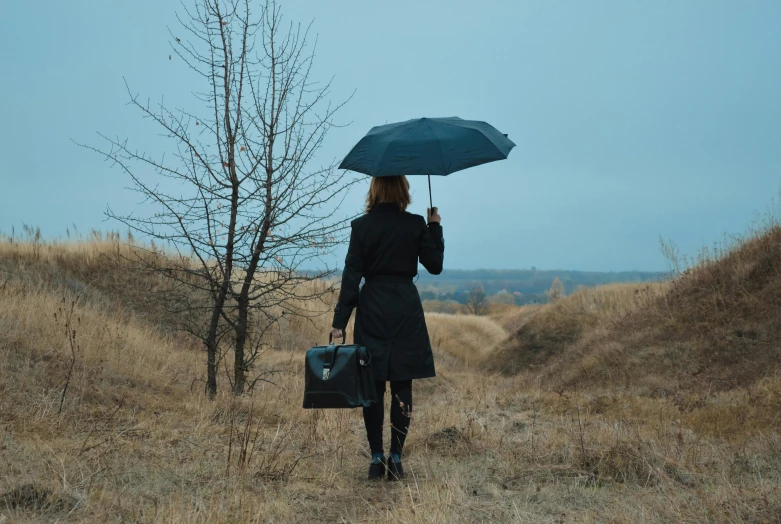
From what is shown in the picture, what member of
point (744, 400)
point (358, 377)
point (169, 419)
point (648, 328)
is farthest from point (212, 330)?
point (648, 328)

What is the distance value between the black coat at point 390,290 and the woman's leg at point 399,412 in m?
0.19

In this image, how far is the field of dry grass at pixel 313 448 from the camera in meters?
5.02

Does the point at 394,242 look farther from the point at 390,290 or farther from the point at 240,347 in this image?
the point at 240,347

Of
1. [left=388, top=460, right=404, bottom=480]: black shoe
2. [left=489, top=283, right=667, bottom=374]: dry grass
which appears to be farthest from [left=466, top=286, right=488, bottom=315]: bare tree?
[left=388, top=460, right=404, bottom=480]: black shoe

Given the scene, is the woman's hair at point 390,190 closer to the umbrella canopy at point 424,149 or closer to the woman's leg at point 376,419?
the umbrella canopy at point 424,149

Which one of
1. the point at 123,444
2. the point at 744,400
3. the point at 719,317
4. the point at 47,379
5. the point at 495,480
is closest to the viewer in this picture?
the point at 495,480

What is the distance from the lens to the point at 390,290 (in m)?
5.91

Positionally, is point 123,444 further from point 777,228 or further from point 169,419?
point 777,228

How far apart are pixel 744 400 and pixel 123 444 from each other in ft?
27.2

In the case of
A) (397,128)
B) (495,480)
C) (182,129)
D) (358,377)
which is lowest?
(495,480)

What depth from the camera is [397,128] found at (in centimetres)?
627

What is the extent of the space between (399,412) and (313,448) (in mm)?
1428

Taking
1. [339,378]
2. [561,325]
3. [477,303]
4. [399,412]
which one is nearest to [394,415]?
[399,412]

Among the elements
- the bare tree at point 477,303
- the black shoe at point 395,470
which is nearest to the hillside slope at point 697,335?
the black shoe at point 395,470
